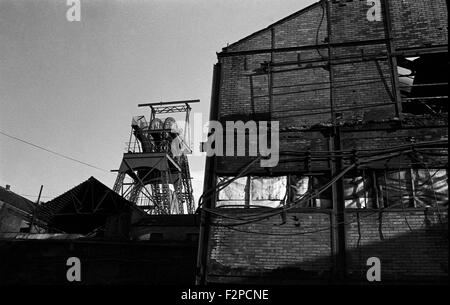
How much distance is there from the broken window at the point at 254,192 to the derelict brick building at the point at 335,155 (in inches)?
1.0

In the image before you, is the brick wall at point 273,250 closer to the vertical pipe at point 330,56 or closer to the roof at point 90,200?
the vertical pipe at point 330,56

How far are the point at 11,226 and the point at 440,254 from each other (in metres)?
20.6

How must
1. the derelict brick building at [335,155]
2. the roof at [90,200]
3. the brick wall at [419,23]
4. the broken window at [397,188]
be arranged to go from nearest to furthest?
1. the derelict brick building at [335,155]
2. the broken window at [397,188]
3. the brick wall at [419,23]
4. the roof at [90,200]

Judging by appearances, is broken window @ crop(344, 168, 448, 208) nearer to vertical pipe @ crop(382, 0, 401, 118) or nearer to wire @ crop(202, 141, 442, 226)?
wire @ crop(202, 141, 442, 226)

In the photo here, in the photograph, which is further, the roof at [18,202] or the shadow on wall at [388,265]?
the roof at [18,202]

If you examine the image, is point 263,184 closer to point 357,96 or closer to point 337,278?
point 337,278

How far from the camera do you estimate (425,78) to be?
414 inches

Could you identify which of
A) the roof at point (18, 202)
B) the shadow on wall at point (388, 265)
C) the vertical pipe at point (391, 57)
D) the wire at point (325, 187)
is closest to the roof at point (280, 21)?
the vertical pipe at point (391, 57)

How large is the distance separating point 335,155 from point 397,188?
1519 millimetres

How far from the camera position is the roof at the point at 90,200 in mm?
18641

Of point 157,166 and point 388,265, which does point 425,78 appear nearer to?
point 388,265

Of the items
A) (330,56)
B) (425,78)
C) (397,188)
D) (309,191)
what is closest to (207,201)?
(309,191)

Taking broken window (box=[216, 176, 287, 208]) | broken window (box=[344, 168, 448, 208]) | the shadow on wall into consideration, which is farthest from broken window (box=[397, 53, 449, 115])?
broken window (box=[216, 176, 287, 208])
